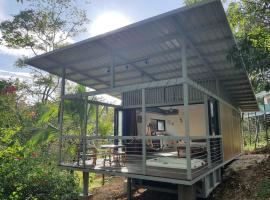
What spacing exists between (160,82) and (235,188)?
15.3 feet

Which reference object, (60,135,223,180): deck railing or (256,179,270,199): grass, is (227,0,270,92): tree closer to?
(60,135,223,180): deck railing

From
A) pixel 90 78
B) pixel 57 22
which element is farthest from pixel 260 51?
pixel 57 22

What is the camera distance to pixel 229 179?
8.16 m

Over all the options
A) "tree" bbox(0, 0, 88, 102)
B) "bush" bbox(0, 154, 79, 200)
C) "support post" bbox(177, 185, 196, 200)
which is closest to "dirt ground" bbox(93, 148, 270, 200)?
"support post" bbox(177, 185, 196, 200)

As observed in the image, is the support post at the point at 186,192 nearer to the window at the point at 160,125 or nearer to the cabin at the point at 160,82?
the cabin at the point at 160,82

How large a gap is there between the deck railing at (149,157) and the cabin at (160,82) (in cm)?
3

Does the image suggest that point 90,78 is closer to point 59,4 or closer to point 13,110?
point 13,110

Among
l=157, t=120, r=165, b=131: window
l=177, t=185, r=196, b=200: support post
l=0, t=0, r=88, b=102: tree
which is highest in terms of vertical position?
l=0, t=0, r=88, b=102: tree

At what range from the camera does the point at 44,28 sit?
49.3 ft

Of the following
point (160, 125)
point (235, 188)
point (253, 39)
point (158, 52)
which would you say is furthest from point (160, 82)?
point (160, 125)

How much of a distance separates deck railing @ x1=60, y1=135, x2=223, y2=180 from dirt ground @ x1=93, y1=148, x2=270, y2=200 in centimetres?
91

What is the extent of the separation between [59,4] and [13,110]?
8.69 m

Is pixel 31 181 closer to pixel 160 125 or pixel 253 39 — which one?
pixel 253 39

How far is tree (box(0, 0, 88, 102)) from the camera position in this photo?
14008 millimetres
